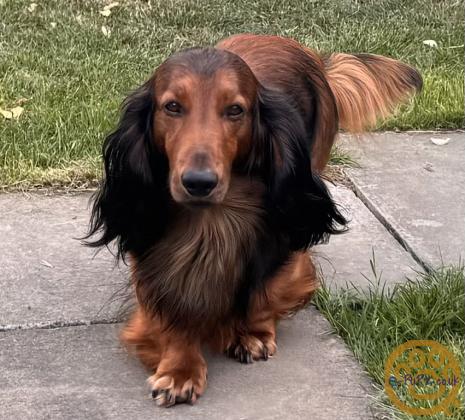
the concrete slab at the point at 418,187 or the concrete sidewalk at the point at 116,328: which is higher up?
the concrete slab at the point at 418,187

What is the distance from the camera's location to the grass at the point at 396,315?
9.76 ft

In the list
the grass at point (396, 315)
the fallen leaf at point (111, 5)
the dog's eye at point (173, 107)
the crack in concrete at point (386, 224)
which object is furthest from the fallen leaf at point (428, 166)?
the fallen leaf at point (111, 5)

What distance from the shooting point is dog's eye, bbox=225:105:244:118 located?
261 cm

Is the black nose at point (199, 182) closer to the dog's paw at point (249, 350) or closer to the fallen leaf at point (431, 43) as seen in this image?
the dog's paw at point (249, 350)

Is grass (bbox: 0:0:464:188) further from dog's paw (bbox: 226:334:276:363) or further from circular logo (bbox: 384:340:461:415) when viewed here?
circular logo (bbox: 384:340:461:415)

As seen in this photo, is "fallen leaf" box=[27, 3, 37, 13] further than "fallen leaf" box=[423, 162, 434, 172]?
Yes

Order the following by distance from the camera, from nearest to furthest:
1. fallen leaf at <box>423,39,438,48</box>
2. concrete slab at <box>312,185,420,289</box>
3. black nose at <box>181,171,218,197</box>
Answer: black nose at <box>181,171,218,197</box>
concrete slab at <box>312,185,420,289</box>
fallen leaf at <box>423,39,438,48</box>

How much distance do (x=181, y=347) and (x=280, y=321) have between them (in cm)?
48

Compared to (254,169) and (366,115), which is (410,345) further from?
(366,115)

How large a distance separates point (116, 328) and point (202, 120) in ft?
3.18

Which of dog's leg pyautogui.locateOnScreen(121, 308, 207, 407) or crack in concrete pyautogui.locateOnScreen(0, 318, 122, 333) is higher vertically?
dog's leg pyautogui.locateOnScreen(121, 308, 207, 407)

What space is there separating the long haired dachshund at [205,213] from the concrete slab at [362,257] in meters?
0.51

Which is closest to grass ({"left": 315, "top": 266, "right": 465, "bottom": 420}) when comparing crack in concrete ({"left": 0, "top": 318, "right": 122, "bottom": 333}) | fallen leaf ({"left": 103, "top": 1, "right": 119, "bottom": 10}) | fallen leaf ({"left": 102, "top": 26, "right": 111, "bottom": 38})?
crack in concrete ({"left": 0, "top": 318, "right": 122, "bottom": 333})

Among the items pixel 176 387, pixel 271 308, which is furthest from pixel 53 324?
pixel 271 308
